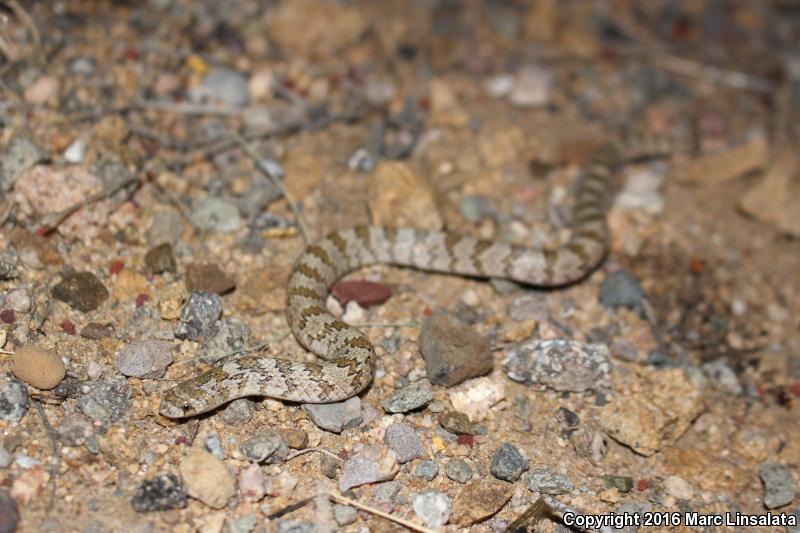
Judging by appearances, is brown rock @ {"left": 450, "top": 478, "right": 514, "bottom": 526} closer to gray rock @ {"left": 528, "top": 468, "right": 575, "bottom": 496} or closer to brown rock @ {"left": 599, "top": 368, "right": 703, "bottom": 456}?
gray rock @ {"left": 528, "top": 468, "right": 575, "bottom": 496}

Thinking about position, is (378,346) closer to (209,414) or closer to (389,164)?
(209,414)

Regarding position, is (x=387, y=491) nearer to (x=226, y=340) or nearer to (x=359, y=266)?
(x=226, y=340)

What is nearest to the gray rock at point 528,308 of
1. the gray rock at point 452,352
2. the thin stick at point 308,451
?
the gray rock at point 452,352

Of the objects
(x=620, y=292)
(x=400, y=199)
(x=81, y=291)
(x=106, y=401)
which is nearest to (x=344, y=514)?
(x=106, y=401)

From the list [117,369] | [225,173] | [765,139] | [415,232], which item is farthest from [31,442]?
[765,139]

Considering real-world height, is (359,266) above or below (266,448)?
below
